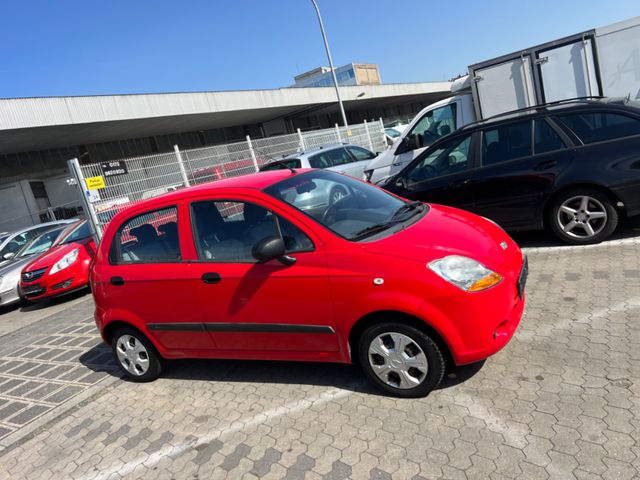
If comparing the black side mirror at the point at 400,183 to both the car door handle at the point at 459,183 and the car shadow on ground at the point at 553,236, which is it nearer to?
the car door handle at the point at 459,183

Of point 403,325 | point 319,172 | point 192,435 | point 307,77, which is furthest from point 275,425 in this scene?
point 307,77

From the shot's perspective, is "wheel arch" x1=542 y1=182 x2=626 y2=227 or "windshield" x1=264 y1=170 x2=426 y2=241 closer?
"windshield" x1=264 y1=170 x2=426 y2=241

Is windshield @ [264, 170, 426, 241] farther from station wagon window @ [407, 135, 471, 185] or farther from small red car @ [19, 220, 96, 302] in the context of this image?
small red car @ [19, 220, 96, 302]

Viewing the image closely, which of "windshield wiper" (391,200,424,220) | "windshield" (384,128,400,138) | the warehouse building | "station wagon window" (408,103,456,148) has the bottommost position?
"windshield wiper" (391,200,424,220)

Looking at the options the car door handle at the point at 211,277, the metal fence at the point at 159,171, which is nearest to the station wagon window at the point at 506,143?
the car door handle at the point at 211,277

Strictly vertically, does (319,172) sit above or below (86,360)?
above

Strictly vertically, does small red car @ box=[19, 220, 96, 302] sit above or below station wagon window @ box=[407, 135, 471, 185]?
below

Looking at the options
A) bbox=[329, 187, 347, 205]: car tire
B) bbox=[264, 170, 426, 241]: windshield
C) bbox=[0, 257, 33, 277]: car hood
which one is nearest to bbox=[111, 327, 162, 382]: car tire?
bbox=[264, 170, 426, 241]: windshield

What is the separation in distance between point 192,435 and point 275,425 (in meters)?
0.65

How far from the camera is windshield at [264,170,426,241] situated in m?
3.53

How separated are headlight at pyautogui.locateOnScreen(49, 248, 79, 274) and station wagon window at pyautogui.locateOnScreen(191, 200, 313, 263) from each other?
250 inches

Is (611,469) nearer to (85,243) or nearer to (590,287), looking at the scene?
(590,287)

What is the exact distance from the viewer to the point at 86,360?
5.55 m

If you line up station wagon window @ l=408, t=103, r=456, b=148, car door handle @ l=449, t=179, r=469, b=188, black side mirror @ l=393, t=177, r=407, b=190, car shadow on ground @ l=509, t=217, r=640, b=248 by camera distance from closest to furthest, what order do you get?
car shadow on ground @ l=509, t=217, r=640, b=248, car door handle @ l=449, t=179, r=469, b=188, black side mirror @ l=393, t=177, r=407, b=190, station wagon window @ l=408, t=103, r=456, b=148
